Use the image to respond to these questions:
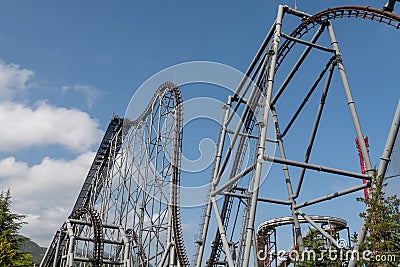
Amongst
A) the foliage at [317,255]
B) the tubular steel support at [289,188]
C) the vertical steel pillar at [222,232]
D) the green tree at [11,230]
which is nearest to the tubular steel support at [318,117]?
the tubular steel support at [289,188]

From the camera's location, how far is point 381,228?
27.9 feet

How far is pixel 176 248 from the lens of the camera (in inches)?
622

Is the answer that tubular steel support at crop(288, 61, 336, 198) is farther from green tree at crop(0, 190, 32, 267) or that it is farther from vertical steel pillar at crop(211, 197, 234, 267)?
green tree at crop(0, 190, 32, 267)

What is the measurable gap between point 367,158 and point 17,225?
2067 cm

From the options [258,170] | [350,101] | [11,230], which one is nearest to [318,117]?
[350,101]

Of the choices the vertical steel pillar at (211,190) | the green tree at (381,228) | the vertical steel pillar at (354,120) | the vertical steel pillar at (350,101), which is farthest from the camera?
the vertical steel pillar at (211,190)

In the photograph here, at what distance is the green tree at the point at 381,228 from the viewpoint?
26.8 feet

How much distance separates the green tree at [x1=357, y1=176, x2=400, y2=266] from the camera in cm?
818

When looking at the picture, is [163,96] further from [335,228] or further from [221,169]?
[335,228]

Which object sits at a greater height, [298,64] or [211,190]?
[298,64]

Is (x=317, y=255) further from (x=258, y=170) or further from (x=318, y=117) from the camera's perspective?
(x=318, y=117)

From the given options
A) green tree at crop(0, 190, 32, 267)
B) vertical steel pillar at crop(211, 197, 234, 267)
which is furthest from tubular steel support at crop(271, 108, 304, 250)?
green tree at crop(0, 190, 32, 267)

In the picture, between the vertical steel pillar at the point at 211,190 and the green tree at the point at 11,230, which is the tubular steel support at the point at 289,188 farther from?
the green tree at the point at 11,230

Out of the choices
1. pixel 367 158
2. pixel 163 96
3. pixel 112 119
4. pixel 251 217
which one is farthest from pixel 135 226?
pixel 367 158
